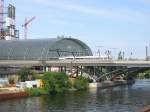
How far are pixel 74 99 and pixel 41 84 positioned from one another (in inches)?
671

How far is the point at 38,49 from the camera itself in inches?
6339

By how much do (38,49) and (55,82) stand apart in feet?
200

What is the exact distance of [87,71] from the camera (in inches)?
5143

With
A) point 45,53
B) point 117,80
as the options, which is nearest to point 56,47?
point 45,53

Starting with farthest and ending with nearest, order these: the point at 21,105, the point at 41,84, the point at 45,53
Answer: the point at 45,53 < the point at 41,84 < the point at 21,105

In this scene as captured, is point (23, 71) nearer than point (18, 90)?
No

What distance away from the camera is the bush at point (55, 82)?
99931 mm

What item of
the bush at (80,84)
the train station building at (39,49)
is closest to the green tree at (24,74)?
the bush at (80,84)

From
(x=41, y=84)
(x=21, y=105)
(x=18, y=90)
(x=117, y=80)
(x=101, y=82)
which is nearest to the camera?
(x=21, y=105)

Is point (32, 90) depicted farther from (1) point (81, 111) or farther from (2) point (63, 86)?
(1) point (81, 111)

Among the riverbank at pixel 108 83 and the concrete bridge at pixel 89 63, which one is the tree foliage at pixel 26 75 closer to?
the riverbank at pixel 108 83

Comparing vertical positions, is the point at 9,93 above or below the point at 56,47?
below

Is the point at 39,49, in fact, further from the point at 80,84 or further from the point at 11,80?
the point at 11,80

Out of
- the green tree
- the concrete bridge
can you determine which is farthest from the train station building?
the green tree
